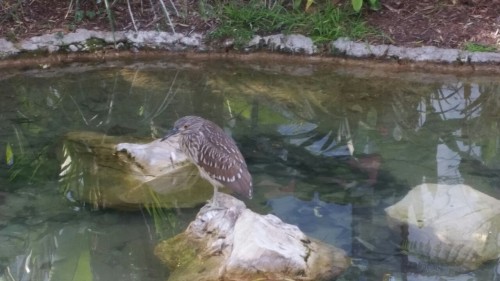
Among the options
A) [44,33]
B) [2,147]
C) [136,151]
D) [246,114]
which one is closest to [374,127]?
[246,114]

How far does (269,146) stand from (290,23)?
294 centimetres

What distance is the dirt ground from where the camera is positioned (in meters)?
8.92

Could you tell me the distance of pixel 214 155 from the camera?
17.1 feet

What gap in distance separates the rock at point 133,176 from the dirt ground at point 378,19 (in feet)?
11.1

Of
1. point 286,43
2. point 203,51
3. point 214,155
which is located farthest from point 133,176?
point 286,43

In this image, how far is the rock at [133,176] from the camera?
575 centimetres

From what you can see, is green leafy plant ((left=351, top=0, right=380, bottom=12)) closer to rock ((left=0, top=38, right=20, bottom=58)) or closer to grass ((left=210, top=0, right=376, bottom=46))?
grass ((left=210, top=0, right=376, bottom=46))

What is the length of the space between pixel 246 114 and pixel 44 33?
3.27 meters

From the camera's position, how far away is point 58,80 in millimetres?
8406

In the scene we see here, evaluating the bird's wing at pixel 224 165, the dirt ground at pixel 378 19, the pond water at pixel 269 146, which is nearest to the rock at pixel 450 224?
the pond water at pixel 269 146

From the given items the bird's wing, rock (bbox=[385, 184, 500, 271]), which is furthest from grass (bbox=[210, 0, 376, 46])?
the bird's wing

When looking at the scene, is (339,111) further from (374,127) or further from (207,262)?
(207,262)

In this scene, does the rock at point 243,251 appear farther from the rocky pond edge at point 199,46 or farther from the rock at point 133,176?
the rocky pond edge at point 199,46

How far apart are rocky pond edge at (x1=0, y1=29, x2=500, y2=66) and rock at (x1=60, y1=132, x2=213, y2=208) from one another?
3.04m
